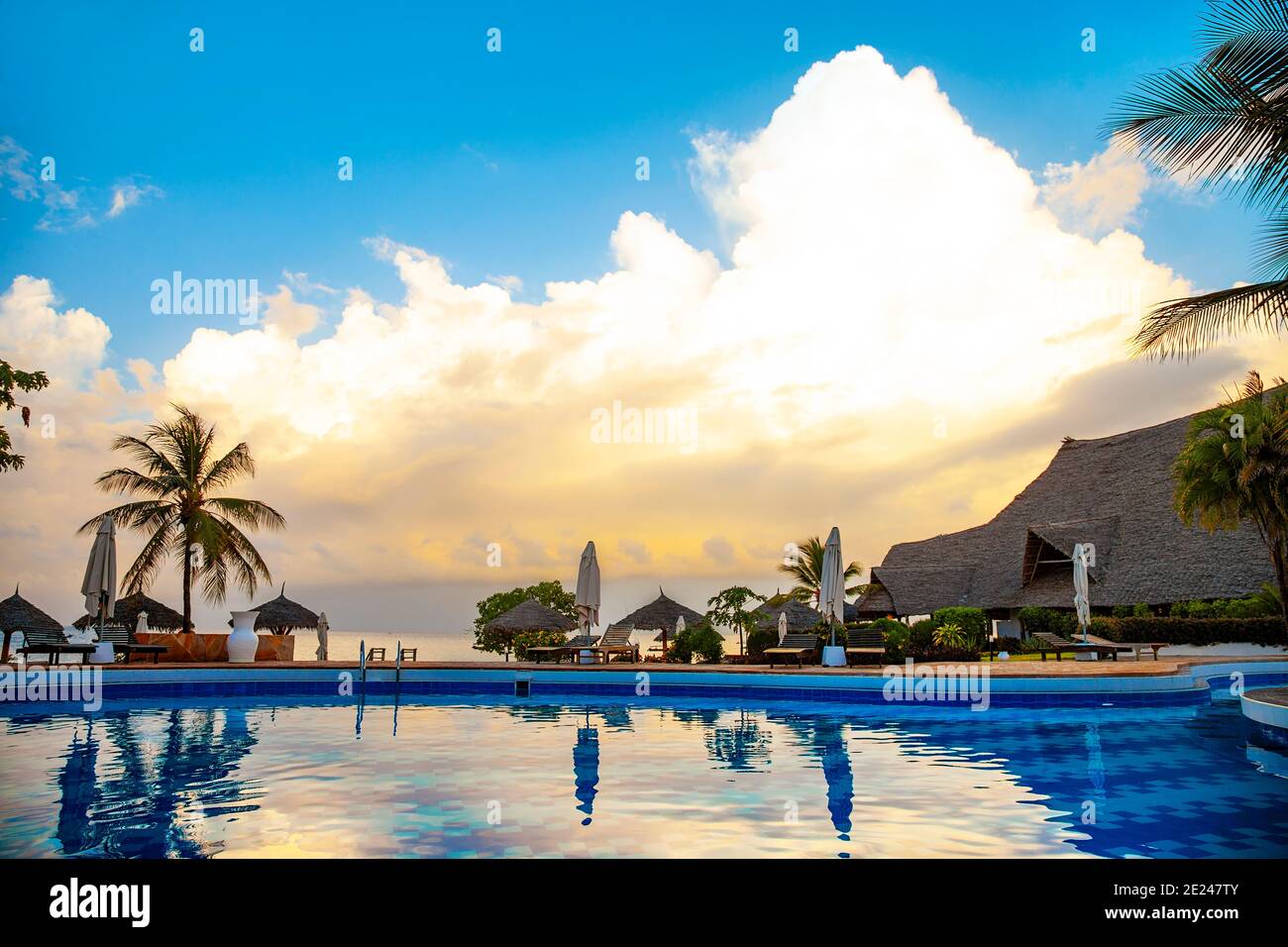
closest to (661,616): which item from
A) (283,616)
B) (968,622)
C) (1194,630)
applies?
(968,622)

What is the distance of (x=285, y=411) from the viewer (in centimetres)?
1867

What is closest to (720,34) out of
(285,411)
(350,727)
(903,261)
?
(903,261)

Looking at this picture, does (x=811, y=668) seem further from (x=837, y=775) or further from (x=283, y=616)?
(x=283, y=616)

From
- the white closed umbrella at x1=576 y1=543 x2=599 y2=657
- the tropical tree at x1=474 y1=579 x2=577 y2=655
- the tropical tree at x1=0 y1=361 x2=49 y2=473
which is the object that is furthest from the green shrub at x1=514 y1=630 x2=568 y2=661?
the tropical tree at x1=0 y1=361 x2=49 y2=473

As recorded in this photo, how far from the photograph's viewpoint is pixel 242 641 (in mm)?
17859

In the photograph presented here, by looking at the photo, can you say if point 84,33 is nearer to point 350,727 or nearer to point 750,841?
point 350,727

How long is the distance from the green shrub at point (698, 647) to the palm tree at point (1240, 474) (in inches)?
415

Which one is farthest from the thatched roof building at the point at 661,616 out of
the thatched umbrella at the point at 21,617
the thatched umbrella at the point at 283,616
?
the thatched umbrella at the point at 21,617

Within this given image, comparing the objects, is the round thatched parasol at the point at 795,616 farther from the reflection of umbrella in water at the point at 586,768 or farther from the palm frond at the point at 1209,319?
the palm frond at the point at 1209,319

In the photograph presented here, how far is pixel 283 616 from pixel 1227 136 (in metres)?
23.0

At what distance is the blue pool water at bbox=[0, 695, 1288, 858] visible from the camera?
5023 millimetres

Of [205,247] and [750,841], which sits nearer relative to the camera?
[750,841]
